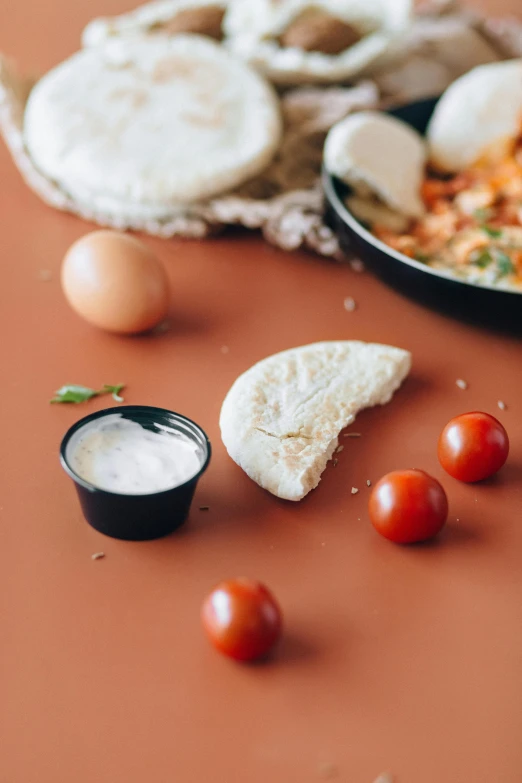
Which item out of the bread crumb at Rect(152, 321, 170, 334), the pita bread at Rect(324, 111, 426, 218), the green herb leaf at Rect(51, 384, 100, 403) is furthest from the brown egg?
the pita bread at Rect(324, 111, 426, 218)

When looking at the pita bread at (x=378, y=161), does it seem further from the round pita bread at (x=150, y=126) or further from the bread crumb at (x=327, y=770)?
the bread crumb at (x=327, y=770)

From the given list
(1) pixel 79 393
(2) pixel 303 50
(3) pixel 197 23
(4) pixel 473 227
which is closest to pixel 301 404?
(1) pixel 79 393

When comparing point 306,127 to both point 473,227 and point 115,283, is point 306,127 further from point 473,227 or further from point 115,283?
point 115,283

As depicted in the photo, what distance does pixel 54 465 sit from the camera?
1.30 meters

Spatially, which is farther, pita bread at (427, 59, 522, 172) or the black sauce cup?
pita bread at (427, 59, 522, 172)

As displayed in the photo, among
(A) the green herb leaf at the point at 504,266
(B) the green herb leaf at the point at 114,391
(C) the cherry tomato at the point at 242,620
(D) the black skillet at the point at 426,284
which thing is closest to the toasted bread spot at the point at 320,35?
(D) the black skillet at the point at 426,284

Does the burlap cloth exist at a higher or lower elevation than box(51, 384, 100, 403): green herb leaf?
lower

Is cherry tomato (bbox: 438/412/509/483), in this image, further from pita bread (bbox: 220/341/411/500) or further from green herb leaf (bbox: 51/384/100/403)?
green herb leaf (bbox: 51/384/100/403)

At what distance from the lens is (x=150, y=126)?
1.89 metres

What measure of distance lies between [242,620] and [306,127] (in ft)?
4.58

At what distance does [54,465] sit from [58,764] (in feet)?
1.64

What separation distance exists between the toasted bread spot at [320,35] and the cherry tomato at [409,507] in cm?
142

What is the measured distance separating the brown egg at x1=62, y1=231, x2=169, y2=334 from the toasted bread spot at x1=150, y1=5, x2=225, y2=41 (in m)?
1.03

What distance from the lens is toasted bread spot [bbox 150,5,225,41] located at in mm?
2279
